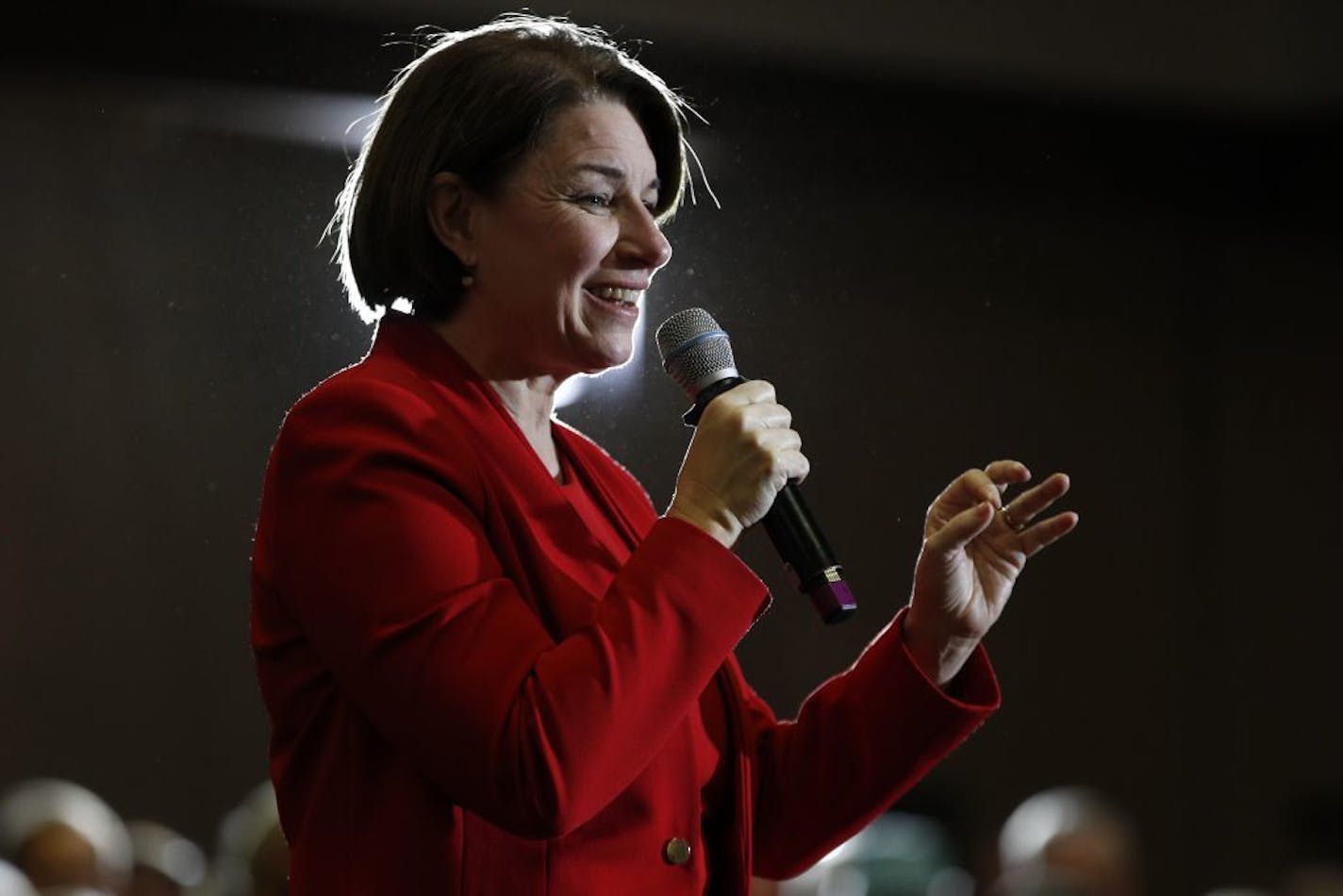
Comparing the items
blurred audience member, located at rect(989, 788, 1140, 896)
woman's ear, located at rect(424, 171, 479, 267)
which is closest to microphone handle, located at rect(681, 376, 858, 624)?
A: woman's ear, located at rect(424, 171, 479, 267)

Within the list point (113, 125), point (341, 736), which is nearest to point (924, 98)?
point (113, 125)

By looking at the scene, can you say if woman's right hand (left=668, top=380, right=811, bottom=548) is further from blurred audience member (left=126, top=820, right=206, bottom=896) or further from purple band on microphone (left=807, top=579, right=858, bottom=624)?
blurred audience member (left=126, top=820, right=206, bottom=896)

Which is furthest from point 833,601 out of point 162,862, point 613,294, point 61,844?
point 162,862

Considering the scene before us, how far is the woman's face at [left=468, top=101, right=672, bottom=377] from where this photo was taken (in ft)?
5.01

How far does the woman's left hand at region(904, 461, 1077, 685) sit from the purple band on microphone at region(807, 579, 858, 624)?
8.2 inches

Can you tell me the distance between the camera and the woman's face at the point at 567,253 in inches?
60.1

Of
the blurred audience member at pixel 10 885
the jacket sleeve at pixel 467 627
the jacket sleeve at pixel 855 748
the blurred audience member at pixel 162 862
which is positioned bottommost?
the blurred audience member at pixel 162 862

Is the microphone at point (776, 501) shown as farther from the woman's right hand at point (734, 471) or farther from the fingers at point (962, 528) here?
the fingers at point (962, 528)

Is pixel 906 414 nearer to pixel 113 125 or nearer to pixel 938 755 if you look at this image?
pixel 938 755

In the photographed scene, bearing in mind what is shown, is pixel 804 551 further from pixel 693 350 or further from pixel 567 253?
pixel 567 253

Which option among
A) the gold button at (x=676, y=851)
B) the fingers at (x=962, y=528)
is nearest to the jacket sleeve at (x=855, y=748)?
the fingers at (x=962, y=528)

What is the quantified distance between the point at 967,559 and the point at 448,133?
0.60 metres

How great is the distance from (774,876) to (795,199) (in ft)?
3.02

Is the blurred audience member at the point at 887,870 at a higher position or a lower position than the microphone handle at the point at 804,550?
lower
